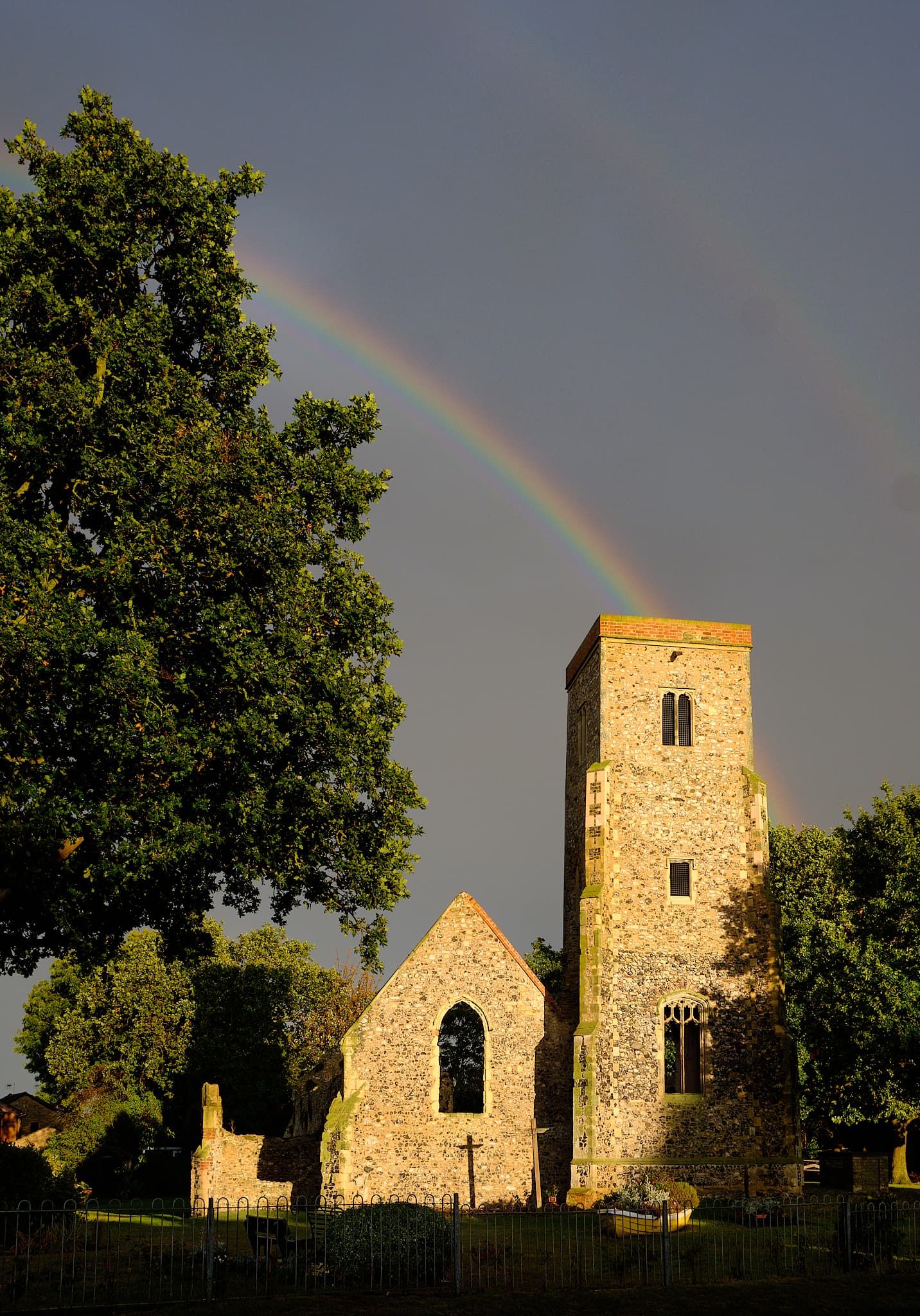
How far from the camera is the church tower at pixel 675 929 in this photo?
33.7 meters

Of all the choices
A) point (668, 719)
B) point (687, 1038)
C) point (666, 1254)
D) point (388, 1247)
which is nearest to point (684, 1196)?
point (687, 1038)

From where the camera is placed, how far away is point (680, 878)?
36.5 meters

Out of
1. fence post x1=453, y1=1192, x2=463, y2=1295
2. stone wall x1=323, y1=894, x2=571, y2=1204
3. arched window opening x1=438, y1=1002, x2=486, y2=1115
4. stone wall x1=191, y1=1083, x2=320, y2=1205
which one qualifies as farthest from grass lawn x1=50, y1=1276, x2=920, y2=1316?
arched window opening x1=438, y1=1002, x2=486, y2=1115

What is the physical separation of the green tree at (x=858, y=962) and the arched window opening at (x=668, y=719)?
523cm

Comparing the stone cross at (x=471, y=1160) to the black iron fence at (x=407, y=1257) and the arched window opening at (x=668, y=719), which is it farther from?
the arched window opening at (x=668, y=719)

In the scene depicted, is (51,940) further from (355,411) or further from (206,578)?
(355,411)

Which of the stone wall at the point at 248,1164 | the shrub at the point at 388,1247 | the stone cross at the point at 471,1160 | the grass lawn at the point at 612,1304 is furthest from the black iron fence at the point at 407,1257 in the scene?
the stone wall at the point at 248,1164

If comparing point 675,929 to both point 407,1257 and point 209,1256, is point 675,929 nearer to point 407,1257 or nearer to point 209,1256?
point 407,1257

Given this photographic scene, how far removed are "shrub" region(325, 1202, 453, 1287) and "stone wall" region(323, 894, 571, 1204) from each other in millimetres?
14629

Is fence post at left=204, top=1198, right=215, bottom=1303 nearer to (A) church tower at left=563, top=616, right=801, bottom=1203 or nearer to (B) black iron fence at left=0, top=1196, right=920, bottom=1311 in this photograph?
(B) black iron fence at left=0, top=1196, right=920, bottom=1311

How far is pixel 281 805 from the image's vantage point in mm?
21219

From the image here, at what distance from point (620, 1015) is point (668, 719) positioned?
9.34 m

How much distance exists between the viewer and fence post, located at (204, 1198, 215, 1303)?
674 inches

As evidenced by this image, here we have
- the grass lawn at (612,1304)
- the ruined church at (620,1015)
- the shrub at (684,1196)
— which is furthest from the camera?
the ruined church at (620,1015)
